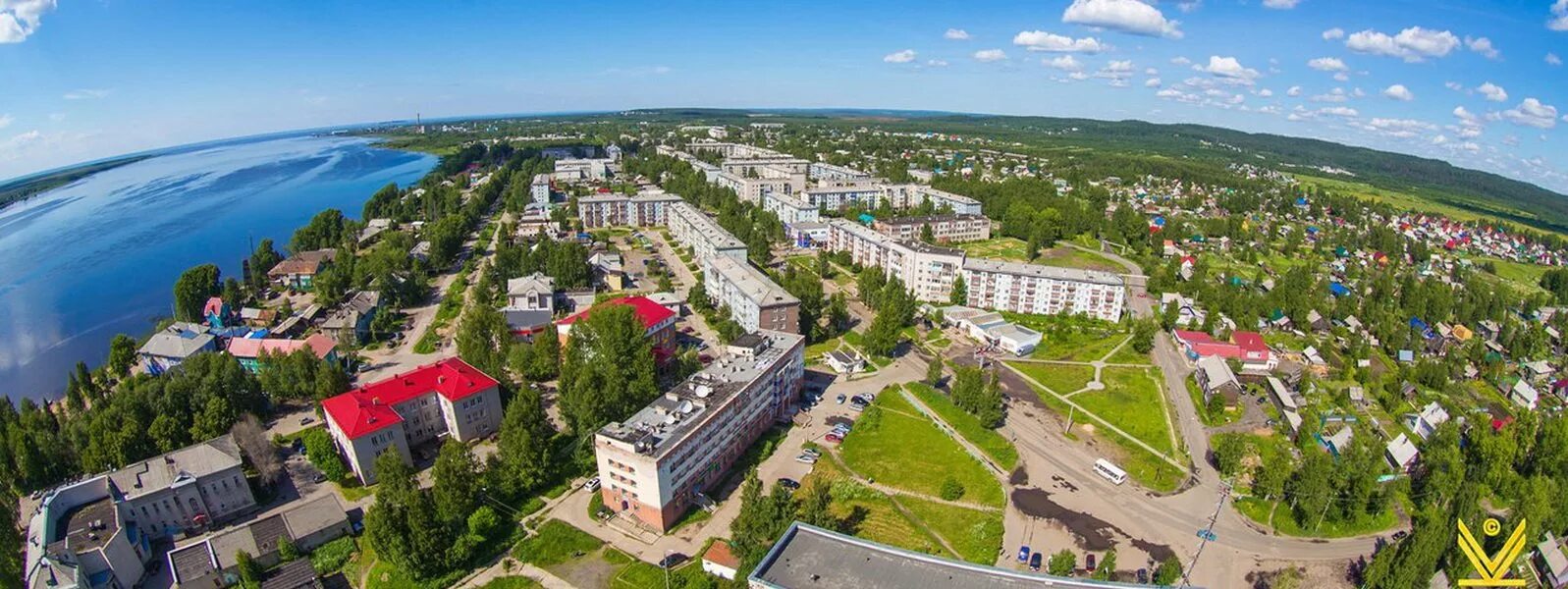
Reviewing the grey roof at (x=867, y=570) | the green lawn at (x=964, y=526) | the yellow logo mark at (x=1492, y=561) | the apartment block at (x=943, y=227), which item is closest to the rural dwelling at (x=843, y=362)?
the green lawn at (x=964, y=526)

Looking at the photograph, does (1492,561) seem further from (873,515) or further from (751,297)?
(751,297)

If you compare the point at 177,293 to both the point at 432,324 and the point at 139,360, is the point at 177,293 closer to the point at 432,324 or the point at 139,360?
the point at 139,360

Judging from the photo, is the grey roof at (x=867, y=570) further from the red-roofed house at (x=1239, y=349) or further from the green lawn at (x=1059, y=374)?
the red-roofed house at (x=1239, y=349)

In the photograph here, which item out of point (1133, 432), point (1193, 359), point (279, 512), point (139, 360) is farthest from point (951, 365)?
point (139, 360)

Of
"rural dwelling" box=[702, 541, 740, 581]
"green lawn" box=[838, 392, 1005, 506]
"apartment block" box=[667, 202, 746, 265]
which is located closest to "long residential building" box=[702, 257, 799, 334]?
"apartment block" box=[667, 202, 746, 265]

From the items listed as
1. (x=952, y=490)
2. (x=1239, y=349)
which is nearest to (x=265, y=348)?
(x=952, y=490)

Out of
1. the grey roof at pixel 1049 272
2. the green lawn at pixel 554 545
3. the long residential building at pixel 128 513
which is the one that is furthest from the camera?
the grey roof at pixel 1049 272
